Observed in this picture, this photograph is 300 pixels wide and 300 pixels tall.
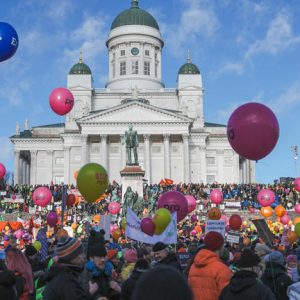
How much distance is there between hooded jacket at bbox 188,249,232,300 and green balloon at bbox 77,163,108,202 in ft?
23.2

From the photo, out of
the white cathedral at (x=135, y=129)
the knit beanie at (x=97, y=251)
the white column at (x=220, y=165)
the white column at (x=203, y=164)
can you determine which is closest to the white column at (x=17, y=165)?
the white cathedral at (x=135, y=129)

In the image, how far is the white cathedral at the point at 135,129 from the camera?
66250 mm

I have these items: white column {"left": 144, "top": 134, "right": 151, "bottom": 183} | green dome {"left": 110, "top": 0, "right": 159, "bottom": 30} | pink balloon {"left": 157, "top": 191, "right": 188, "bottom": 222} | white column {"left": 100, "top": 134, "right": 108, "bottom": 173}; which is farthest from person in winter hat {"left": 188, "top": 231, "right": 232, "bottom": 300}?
green dome {"left": 110, "top": 0, "right": 159, "bottom": 30}

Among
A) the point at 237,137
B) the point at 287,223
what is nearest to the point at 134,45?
the point at 287,223

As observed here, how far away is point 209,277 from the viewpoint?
5715mm

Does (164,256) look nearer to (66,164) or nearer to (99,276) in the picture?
(99,276)

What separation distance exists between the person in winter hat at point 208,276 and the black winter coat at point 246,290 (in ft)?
1.36

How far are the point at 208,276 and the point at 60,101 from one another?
42.1 ft

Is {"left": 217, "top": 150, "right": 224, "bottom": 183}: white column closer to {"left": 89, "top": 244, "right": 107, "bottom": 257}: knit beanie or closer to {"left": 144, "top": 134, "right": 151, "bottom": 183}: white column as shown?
{"left": 144, "top": 134, "right": 151, "bottom": 183}: white column

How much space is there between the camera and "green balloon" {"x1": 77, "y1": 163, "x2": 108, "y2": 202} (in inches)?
498

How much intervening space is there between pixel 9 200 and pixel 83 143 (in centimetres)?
2548

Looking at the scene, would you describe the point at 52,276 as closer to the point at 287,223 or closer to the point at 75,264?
the point at 75,264

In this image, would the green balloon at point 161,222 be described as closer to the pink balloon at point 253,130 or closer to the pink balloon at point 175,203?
the pink balloon at point 175,203

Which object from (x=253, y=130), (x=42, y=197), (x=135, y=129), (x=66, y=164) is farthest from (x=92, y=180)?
(x=66, y=164)
